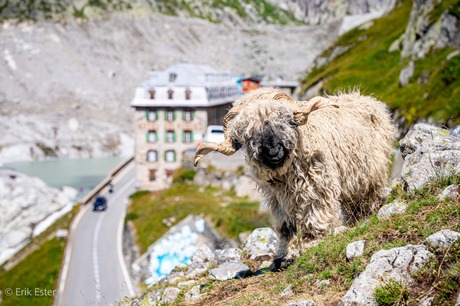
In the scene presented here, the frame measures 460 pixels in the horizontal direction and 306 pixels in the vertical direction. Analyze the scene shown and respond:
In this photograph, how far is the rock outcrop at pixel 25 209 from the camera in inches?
2003

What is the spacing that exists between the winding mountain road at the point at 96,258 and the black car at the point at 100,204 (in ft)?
1.63

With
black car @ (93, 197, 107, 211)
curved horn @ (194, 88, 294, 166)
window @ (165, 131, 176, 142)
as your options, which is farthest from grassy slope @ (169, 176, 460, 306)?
window @ (165, 131, 176, 142)

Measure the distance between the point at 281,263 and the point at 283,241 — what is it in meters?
0.39

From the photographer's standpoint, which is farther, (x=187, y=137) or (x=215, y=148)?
(x=187, y=137)

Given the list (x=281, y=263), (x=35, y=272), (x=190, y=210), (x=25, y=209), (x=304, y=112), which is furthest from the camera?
(x=25, y=209)

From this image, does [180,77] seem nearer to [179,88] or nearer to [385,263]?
[179,88]

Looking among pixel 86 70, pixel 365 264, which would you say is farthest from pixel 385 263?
pixel 86 70

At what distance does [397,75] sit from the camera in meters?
42.0

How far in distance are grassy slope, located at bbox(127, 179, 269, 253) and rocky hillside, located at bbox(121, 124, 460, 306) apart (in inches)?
780

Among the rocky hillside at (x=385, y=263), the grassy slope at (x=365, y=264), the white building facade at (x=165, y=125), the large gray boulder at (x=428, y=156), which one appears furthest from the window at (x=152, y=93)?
the grassy slope at (x=365, y=264)

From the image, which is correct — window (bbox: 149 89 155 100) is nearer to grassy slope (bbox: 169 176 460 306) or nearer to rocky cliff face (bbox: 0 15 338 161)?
rocky cliff face (bbox: 0 15 338 161)

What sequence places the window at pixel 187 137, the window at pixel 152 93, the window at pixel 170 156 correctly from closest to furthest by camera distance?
the window at pixel 170 156 → the window at pixel 187 137 → the window at pixel 152 93

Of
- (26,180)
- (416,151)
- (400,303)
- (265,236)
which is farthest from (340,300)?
(26,180)

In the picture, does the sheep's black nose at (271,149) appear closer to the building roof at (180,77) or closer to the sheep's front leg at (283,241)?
the sheep's front leg at (283,241)
